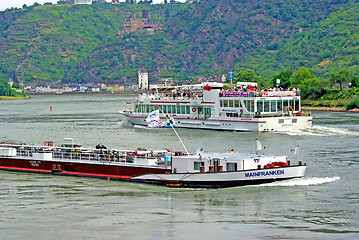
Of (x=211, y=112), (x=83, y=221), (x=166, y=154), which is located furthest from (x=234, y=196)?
(x=211, y=112)

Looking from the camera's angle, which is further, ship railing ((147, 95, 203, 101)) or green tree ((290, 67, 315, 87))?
green tree ((290, 67, 315, 87))

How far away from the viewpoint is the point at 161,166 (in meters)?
42.1

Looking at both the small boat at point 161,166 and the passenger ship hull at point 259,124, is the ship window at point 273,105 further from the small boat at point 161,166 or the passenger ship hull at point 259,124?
the small boat at point 161,166

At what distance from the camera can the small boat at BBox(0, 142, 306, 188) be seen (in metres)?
39.2

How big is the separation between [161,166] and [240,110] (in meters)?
40.3

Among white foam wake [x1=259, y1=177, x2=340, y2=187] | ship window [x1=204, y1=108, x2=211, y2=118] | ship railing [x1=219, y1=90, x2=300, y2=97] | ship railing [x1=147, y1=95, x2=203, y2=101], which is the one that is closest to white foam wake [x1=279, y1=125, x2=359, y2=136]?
ship railing [x1=219, y1=90, x2=300, y2=97]

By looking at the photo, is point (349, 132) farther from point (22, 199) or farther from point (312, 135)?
point (22, 199)

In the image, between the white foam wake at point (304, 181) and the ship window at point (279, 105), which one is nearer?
the white foam wake at point (304, 181)

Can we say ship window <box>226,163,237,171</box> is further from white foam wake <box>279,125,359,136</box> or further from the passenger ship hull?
the passenger ship hull

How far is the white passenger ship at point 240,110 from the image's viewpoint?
257 feet

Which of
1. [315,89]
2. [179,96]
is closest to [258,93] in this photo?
[179,96]

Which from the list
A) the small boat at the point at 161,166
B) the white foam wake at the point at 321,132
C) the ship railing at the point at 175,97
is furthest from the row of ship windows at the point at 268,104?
the small boat at the point at 161,166

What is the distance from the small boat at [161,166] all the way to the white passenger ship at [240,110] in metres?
29.4

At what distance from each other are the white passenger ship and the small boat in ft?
96.4
